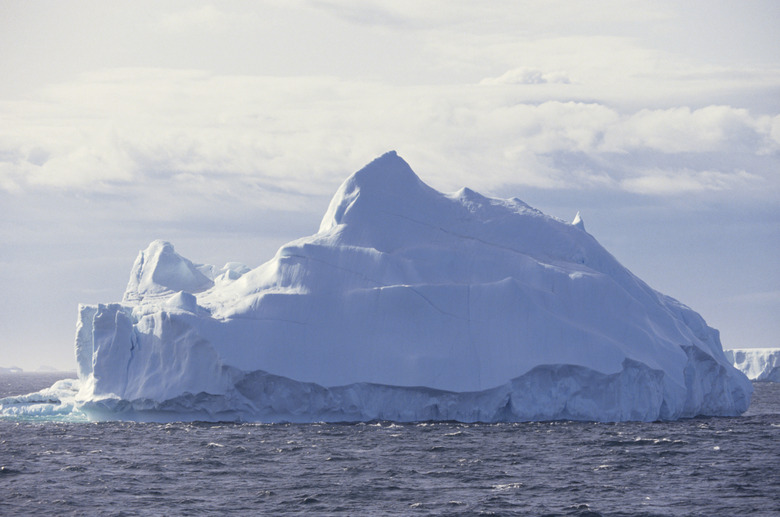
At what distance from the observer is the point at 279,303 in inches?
1219

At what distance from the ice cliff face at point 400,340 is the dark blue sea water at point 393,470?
0.92 m

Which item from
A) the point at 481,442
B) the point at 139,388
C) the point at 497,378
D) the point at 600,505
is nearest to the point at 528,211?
the point at 497,378

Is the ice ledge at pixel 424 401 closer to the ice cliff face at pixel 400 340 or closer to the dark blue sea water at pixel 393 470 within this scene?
the ice cliff face at pixel 400 340

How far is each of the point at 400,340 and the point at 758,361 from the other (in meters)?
46.3

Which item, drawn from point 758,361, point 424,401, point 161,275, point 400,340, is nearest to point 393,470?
point 424,401

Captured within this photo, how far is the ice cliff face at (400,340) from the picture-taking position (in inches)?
1171

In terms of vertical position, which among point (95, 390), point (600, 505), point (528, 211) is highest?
point (528, 211)

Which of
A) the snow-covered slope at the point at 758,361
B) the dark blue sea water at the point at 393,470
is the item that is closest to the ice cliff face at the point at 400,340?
the dark blue sea water at the point at 393,470

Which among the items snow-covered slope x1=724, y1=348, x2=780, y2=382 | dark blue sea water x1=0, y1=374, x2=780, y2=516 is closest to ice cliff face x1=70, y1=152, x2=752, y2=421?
dark blue sea water x1=0, y1=374, x2=780, y2=516

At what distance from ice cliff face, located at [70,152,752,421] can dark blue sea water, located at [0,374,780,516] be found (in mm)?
918

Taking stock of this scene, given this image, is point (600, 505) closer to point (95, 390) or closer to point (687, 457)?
point (687, 457)

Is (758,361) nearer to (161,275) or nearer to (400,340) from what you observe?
(400,340)

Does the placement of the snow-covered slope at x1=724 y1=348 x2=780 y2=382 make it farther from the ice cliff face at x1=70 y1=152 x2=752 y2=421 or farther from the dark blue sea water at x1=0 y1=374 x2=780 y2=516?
the dark blue sea water at x1=0 y1=374 x2=780 y2=516

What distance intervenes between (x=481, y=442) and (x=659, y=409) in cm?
850
